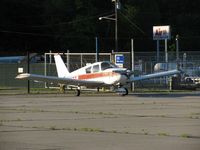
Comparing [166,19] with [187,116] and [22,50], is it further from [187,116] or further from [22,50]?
[187,116]

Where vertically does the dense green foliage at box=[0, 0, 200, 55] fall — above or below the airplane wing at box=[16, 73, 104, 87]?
above

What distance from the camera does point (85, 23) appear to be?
111 m

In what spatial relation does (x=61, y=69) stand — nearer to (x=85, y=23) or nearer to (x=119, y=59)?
(x=119, y=59)

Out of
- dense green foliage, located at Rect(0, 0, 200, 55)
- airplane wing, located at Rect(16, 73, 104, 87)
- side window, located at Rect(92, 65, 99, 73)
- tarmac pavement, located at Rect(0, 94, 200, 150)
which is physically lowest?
tarmac pavement, located at Rect(0, 94, 200, 150)

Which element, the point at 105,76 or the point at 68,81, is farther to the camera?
the point at 68,81

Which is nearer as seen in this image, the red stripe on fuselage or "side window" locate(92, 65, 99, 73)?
the red stripe on fuselage

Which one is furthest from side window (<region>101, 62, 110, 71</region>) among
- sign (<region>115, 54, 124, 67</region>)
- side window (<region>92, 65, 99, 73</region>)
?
sign (<region>115, 54, 124, 67</region>)

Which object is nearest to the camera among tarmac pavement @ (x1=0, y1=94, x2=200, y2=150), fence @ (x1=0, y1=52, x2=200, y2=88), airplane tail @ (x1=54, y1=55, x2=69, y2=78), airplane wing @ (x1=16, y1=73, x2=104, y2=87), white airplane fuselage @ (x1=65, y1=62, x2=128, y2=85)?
tarmac pavement @ (x1=0, y1=94, x2=200, y2=150)

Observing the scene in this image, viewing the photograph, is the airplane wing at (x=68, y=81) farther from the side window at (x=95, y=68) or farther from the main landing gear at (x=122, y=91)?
the main landing gear at (x=122, y=91)

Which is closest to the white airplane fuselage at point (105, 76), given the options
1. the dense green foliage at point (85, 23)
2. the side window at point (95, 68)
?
the side window at point (95, 68)

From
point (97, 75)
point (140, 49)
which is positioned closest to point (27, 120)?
point (97, 75)

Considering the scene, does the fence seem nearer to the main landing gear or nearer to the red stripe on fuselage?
the red stripe on fuselage

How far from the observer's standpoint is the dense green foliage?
347ft

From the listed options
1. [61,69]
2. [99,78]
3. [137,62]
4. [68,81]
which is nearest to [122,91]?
[99,78]
